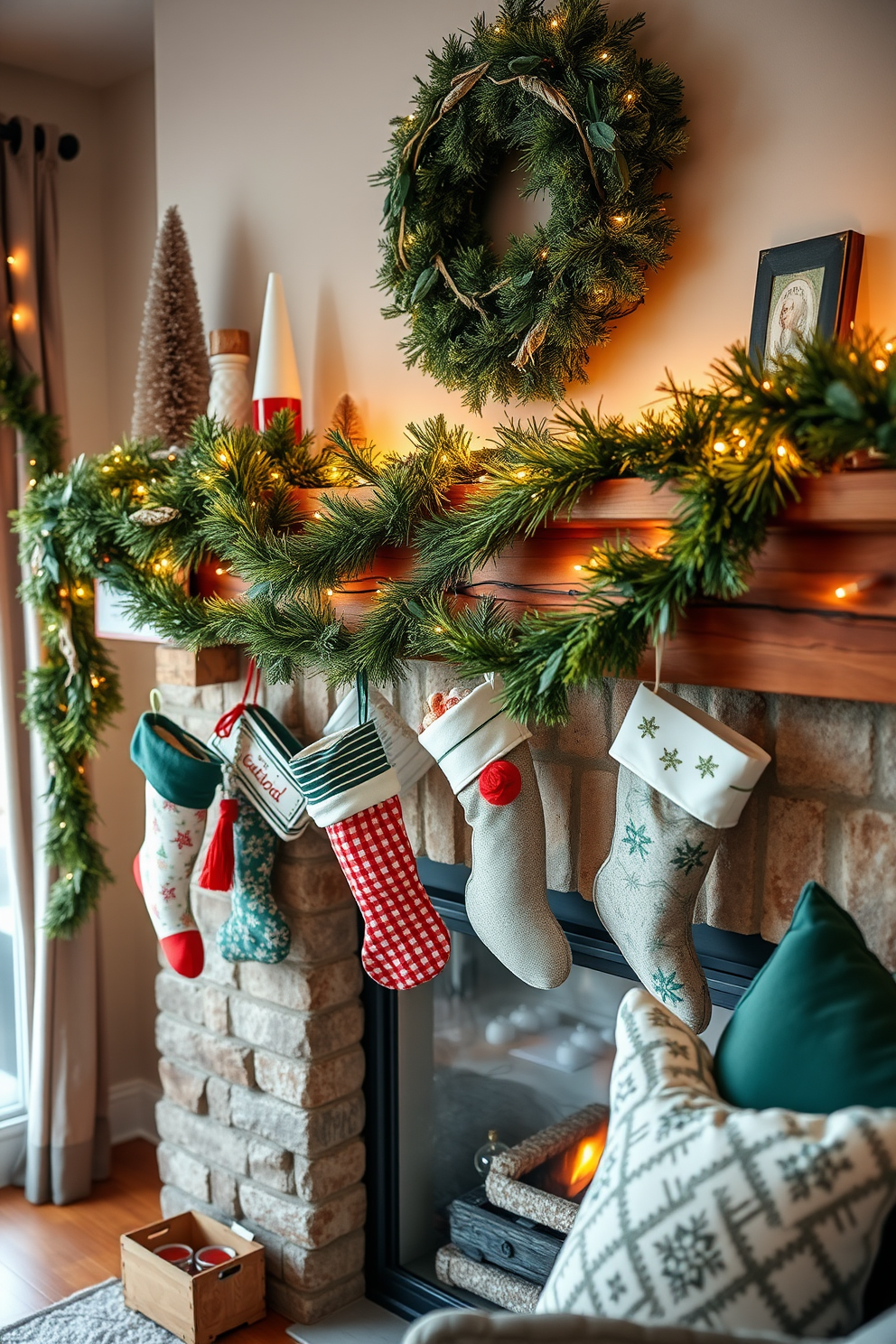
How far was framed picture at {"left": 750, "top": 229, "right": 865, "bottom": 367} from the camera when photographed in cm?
127

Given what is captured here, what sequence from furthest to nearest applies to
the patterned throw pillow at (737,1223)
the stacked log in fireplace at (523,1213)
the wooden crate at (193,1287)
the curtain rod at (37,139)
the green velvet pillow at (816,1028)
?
1. the curtain rod at (37,139)
2. the wooden crate at (193,1287)
3. the stacked log in fireplace at (523,1213)
4. the green velvet pillow at (816,1028)
5. the patterned throw pillow at (737,1223)

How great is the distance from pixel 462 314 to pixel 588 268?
0.74ft

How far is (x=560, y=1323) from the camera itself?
869 millimetres

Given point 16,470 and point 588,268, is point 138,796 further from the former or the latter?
point 588,268

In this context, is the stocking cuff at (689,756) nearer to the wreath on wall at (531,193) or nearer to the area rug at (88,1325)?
the wreath on wall at (531,193)

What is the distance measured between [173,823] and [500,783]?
673 millimetres

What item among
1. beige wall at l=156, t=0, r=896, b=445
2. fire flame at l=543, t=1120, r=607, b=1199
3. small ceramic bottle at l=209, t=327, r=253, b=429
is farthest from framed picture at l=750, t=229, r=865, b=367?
fire flame at l=543, t=1120, r=607, b=1199

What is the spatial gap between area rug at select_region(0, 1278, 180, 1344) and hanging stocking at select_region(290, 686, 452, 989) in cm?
87

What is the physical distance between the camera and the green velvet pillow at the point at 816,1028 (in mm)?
979

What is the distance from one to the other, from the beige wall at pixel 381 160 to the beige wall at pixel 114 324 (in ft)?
1.58

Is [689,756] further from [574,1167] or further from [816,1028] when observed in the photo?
[574,1167]

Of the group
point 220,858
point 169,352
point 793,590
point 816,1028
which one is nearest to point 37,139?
point 169,352

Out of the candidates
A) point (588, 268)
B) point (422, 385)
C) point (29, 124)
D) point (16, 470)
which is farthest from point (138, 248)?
point (588, 268)

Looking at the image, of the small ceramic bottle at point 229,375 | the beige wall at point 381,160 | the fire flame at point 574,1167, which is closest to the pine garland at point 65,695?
the small ceramic bottle at point 229,375
